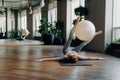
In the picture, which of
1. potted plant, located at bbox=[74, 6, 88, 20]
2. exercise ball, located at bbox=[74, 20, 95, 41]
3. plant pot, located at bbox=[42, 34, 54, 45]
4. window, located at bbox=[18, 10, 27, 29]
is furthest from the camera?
window, located at bbox=[18, 10, 27, 29]

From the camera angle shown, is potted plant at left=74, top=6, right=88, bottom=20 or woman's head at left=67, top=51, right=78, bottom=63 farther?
potted plant at left=74, top=6, right=88, bottom=20

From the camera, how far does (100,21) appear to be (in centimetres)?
909

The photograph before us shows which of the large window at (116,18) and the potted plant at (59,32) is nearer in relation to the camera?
the large window at (116,18)

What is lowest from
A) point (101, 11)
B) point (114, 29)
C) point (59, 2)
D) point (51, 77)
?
point (51, 77)

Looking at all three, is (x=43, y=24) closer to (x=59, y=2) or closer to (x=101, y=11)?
(x=59, y=2)

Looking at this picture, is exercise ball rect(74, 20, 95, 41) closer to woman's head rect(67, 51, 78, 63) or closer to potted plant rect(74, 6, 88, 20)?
woman's head rect(67, 51, 78, 63)

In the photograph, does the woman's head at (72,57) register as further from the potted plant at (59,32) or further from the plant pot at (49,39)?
the plant pot at (49,39)

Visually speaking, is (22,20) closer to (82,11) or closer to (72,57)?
(82,11)

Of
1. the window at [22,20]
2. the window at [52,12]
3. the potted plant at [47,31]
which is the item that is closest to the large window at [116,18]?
the potted plant at [47,31]

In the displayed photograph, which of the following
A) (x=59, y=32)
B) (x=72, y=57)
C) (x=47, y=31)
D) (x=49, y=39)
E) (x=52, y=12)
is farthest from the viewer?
(x=52, y=12)

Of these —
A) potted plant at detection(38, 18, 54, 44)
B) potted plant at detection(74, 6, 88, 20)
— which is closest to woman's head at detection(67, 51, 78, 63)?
potted plant at detection(74, 6, 88, 20)

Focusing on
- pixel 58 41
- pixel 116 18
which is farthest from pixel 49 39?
pixel 116 18

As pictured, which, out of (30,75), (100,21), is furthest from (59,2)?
(30,75)

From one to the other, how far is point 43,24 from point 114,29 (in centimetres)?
627
